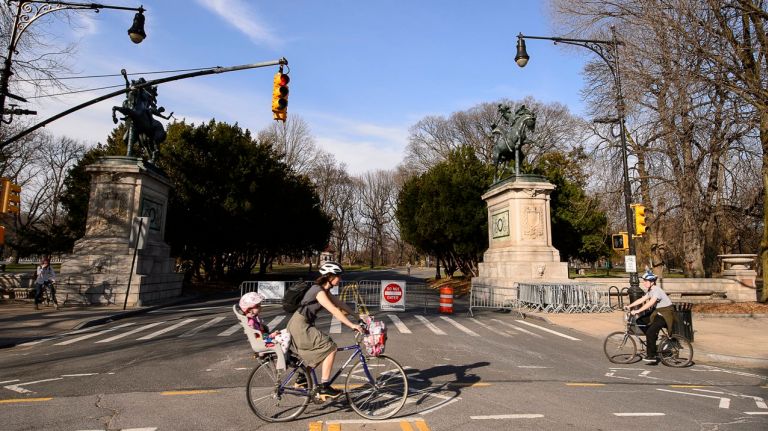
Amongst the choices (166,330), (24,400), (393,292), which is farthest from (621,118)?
(24,400)

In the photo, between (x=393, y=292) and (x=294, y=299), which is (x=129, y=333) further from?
(x=393, y=292)

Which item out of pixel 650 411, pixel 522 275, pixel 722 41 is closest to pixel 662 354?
pixel 650 411

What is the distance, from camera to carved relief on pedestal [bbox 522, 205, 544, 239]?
63.5 feet

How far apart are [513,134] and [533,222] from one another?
4.59m

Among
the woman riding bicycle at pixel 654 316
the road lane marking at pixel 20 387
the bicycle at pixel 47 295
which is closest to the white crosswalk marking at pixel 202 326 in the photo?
the road lane marking at pixel 20 387

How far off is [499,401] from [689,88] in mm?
14427

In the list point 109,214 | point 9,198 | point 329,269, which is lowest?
point 329,269

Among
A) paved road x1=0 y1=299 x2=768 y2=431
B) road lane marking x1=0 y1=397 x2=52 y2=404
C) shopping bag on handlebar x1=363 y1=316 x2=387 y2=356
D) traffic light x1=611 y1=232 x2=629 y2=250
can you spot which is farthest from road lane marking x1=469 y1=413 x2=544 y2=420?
traffic light x1=611 y1=232 x2=629 y2=250

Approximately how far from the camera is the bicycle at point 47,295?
1460 cm

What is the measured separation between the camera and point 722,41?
15.0 metres

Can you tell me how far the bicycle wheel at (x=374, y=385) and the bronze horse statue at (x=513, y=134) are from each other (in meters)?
16.8

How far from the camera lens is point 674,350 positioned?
8281 mm

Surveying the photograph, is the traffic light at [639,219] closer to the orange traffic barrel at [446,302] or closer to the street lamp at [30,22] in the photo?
the orange traffic barrel at [446,302]

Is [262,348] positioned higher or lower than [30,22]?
lower
